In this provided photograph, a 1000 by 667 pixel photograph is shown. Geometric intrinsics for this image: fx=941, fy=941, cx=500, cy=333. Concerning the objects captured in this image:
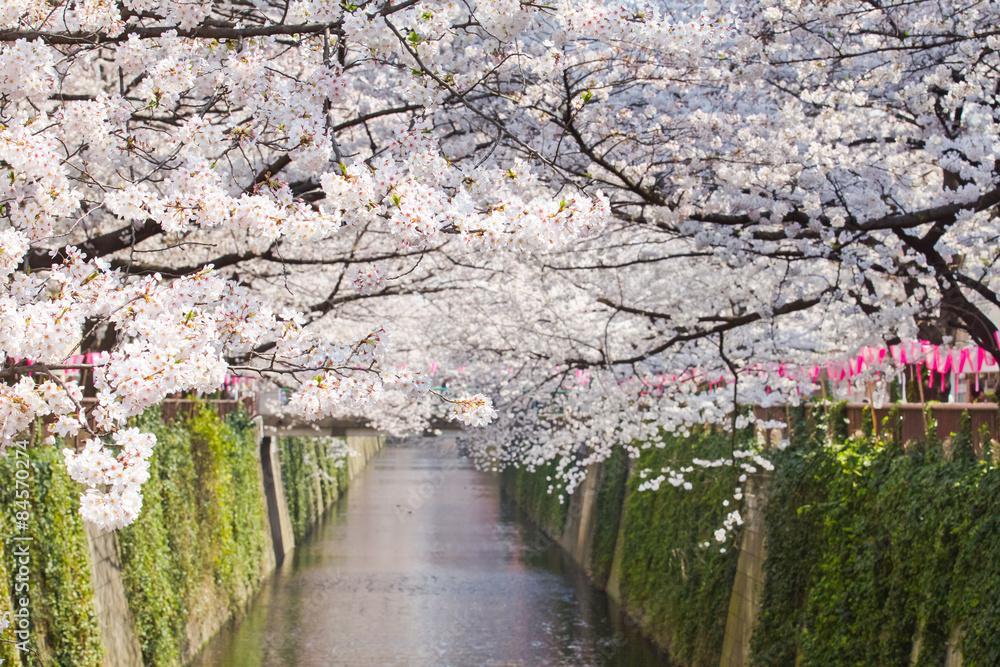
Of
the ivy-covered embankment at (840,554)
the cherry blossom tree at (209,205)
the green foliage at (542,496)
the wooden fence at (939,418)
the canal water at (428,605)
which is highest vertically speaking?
the cherry blossom tree at (209,205)

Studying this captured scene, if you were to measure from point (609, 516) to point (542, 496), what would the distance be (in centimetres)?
936

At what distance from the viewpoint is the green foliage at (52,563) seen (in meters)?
7.52

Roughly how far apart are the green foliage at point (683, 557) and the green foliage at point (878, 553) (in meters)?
1.94

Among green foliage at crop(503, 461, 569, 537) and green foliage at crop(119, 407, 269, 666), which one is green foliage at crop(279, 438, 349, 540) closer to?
green foliage at crop(119, 407, 269, 666)

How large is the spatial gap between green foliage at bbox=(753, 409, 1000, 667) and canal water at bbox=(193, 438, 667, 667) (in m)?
4.69

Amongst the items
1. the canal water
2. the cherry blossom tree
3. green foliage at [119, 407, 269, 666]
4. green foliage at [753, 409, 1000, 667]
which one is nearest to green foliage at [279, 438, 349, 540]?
the canal water

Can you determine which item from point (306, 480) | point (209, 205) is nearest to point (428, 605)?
point (306, 480)

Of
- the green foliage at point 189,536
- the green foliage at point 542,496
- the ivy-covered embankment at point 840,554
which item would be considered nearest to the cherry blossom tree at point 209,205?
the ivy-covered embankment at point 840,554

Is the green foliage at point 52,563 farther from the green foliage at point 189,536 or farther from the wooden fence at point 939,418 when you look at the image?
the wooden fence at point 939,418

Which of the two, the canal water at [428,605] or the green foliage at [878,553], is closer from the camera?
the green foliage at [878,553]

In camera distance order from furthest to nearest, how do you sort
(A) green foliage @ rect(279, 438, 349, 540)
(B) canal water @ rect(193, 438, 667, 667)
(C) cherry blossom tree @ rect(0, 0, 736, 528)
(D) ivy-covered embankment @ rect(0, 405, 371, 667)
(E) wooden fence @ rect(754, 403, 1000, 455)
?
(A) green foliage @ rect(279, 438, 349, 540) → (B) canal water @ rect(193, 438, 667, 667) → (D) ivy-covered embankment @ rect(0, 405, 371, 667) → (E) wooden fence @ rect(754, 403, 1000, 455) → (C) cherry blossom tree @ rect(0, 0, 736, 528)

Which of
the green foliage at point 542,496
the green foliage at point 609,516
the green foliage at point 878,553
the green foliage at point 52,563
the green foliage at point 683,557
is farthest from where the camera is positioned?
the green foliage at point 542,496

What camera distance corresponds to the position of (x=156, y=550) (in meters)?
11.7

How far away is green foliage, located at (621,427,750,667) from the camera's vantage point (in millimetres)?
12406
